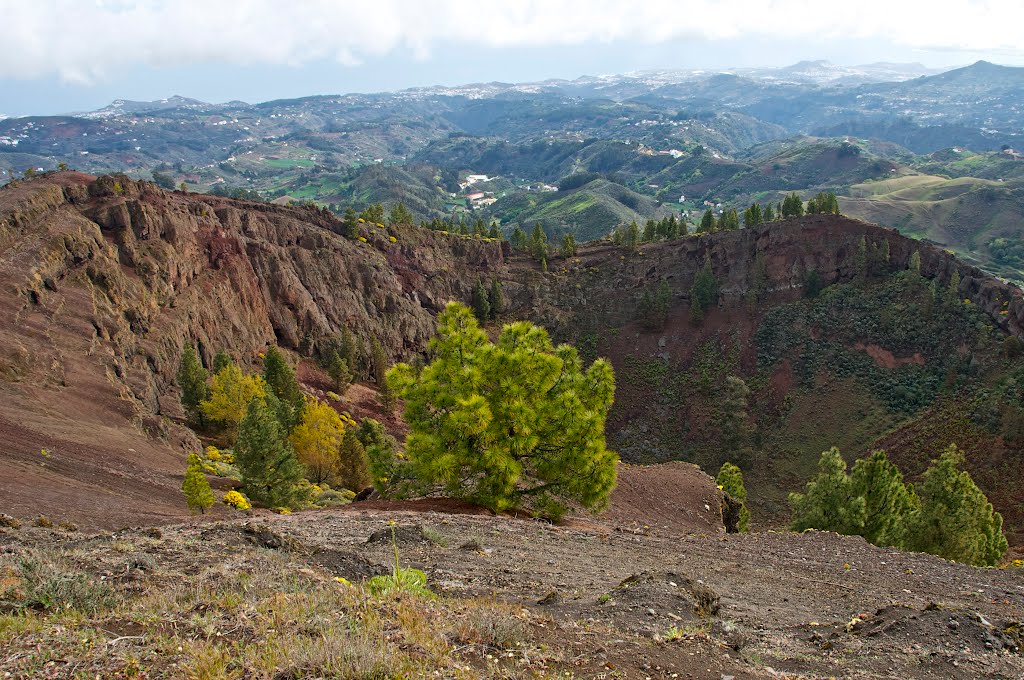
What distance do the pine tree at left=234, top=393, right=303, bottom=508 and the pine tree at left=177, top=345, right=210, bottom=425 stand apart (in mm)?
18189

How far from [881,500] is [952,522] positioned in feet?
10.1

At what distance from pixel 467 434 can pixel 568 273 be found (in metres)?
67.7

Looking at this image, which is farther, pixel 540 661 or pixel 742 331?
pixel 742 331

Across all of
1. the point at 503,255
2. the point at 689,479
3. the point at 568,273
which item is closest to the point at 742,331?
the point at 568,273

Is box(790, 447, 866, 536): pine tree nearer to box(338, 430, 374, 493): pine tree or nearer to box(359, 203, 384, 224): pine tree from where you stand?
box(338, 430, 374, 493): pine tree

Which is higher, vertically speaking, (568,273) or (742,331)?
(568,273)

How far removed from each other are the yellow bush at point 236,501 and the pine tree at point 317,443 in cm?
1083

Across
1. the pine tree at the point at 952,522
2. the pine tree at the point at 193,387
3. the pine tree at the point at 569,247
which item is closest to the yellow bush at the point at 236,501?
the pine tree at the point at 193,387

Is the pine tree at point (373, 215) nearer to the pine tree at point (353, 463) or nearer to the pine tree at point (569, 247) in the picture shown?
the pine tree at point (569, 247)

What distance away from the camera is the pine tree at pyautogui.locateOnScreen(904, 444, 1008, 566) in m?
29.2

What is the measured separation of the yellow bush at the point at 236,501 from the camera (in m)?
28.6

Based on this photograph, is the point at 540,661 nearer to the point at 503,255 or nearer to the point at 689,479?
the point at 689,479

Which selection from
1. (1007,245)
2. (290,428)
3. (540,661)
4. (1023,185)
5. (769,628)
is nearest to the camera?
(540,661)

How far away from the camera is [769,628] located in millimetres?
11141
